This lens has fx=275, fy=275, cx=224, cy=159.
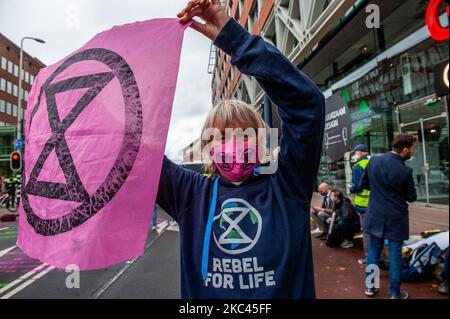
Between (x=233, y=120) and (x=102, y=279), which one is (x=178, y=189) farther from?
(x=102, y=279)

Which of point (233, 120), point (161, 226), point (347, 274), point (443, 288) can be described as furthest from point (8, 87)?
point (443, 288)

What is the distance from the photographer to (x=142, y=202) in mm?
1134

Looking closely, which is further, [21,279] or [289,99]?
[21,279]

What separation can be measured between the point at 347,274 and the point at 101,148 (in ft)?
14.0

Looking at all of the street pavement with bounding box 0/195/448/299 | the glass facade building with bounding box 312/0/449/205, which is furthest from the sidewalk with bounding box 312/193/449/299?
the glass facade building with bounding box 312/0/449/205

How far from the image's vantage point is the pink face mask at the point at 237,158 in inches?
46.3

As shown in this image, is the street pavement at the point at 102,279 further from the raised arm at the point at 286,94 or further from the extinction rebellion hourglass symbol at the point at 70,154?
the raised arm at the point at 286,94

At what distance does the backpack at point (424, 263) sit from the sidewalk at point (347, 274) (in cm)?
9

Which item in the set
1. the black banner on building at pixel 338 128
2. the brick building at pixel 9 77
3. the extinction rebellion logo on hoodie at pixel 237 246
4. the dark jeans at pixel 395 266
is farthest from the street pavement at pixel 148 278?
the brick building at pixel 9 77

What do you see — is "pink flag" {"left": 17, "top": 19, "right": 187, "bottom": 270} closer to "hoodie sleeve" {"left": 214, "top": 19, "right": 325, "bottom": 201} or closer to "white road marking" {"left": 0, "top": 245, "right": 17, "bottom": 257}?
"hoodie sleeve" {"left": 214, "top": 19, "right": 325, "bottom": 201}

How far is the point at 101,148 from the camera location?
3.87ft
